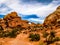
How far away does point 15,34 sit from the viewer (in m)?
34.4

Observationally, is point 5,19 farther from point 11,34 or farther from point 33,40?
point 33,40

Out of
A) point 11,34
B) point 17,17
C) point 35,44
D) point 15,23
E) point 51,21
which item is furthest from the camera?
point 17,17

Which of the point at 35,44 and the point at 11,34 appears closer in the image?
the point at 35,44

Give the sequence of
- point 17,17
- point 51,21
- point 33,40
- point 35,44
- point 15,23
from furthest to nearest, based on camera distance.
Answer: point 17,17
point 15,23
point 51,21
point 33,40
point 35,44

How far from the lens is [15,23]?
50.5 meters

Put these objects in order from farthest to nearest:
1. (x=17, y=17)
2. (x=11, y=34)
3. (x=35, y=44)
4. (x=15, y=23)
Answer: (x=17, y=17) < (x=15, y=23) < (x=11, y=34) < (x=35, y=44)

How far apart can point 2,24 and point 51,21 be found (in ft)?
54.7

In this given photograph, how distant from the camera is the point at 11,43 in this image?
27.9m

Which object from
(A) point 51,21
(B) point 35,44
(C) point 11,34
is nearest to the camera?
(B) point 35,44

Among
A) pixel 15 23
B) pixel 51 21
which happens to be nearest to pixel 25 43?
pixel 51 21

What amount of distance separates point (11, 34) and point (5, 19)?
21.2 m

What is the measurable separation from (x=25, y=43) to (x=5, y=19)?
93.1 ft

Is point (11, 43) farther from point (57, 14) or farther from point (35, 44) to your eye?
point (57, 14)

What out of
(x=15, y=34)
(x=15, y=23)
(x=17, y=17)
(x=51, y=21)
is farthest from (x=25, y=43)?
(x=17, y=17)
